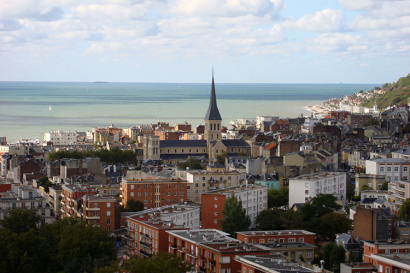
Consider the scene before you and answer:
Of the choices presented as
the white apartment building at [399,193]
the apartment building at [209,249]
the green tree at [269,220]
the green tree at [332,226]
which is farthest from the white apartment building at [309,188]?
the apartment building at [209,249]

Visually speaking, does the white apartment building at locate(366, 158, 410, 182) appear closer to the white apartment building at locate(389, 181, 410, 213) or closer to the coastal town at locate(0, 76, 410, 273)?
the coastal town at locate(0, 76, 410, 273)

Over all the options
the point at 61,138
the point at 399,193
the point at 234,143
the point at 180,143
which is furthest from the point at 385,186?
the point at 61,138

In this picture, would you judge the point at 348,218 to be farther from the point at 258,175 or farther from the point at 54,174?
the point at 54,174

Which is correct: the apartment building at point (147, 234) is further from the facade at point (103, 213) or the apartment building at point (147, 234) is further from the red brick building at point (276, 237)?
the red brick building at point (276, 237)

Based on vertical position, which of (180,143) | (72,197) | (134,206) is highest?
(180,143)

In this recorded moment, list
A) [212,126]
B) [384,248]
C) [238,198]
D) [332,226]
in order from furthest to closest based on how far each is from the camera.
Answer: [212,126] → [238,198] → [332,226] → [384,248]

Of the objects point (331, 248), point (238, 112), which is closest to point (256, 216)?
point (331, 248)

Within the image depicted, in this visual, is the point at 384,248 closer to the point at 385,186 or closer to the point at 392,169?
the point at 385,186
